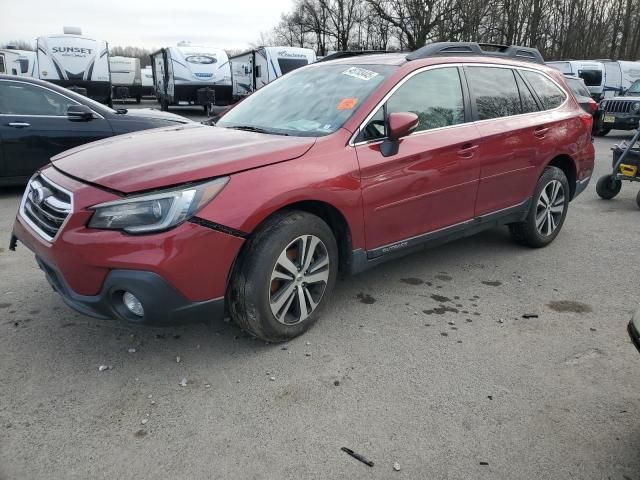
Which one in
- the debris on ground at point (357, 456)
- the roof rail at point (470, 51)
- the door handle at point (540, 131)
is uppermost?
the roof rail at point (470, 51)

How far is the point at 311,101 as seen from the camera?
11.9 ft

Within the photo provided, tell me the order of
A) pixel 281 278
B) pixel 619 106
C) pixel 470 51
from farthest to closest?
pixel 619 106 → pixel 470 51 → pixel 281 278

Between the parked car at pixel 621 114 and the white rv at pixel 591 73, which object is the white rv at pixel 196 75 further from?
the parked car at pixel 621 114

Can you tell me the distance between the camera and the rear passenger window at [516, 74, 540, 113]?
4512 mm

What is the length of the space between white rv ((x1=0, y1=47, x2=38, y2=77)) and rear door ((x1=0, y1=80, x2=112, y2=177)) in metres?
22.0

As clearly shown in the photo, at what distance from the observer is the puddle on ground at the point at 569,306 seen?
365 centimetres

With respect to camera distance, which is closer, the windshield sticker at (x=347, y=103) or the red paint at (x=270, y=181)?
the red paint at (x=270, y=181)

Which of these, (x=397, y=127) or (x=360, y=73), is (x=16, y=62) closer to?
(x=360, y=73)

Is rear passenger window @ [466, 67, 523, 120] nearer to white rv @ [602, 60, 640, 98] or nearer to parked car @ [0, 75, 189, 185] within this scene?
parked car @ [0, 75, 189, 185]

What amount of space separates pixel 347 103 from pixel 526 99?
2047 mm

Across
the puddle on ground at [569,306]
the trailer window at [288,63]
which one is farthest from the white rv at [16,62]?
the puddle on ground at [569,306]

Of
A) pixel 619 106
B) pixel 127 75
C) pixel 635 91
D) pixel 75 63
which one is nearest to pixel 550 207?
pixel 619 106

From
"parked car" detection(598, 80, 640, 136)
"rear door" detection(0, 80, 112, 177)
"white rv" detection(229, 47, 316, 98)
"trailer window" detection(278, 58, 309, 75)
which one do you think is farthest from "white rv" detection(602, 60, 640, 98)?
"rear door" detection(0, 80, 112, 177)

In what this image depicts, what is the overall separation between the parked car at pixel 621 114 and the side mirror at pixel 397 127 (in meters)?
13.5
